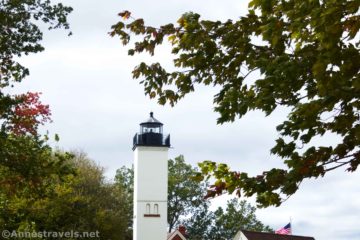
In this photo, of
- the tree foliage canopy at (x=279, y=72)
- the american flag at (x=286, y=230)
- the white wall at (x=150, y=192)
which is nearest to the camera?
the tree foliage canopy at (x=279, y=72)

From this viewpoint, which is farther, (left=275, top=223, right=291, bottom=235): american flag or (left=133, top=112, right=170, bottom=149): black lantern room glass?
(left=133, top=112, right=170, bottom=149): black lantern room glass

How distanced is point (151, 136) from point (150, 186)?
430 cm

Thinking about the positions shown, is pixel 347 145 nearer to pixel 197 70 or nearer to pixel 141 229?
pixel 197 70

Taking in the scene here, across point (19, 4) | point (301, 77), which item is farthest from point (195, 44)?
point (19, 4)

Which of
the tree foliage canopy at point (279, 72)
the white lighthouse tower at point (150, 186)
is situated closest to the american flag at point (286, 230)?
the white lighthouse tower at point (150, 186)

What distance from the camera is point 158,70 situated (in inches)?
340

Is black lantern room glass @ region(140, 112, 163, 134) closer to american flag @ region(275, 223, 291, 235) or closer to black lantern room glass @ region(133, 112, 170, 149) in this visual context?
black lantern room glass @ region(133, 112, 170, 149)

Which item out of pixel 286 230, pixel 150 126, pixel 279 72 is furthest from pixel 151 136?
pixel 279 72

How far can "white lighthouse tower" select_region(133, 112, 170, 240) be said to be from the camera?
4575 centimetres

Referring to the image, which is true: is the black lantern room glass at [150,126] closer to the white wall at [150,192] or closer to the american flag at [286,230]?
the white wall at [150,192]

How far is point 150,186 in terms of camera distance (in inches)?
1849

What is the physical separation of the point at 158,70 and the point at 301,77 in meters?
2.27

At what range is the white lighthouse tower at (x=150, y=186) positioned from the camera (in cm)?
4575

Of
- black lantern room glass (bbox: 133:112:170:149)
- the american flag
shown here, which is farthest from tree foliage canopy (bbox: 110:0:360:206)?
black lantern room glass (bbox: 133:112:170:149)
